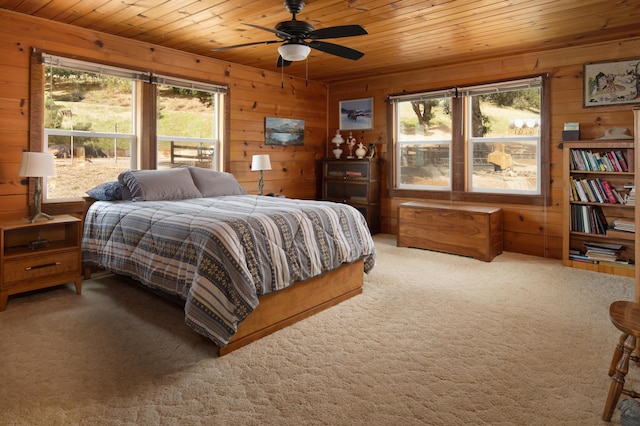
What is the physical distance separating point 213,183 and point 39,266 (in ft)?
5.60

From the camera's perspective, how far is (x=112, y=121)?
426 centimetres

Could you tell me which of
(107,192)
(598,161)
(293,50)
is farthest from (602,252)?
(107,192)

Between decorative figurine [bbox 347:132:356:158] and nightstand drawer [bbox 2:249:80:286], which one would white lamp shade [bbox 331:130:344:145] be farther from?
nightstand drawer [bbox 2:249:80:286]

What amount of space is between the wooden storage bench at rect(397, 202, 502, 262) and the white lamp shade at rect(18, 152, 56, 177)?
3.77 m

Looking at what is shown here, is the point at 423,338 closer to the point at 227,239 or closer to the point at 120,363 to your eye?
the point at 227,239

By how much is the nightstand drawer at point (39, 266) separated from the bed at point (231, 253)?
0.20 m

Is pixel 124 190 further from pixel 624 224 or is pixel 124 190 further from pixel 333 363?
pixel 624 224

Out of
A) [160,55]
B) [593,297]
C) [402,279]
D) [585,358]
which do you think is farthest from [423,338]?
[160,55]

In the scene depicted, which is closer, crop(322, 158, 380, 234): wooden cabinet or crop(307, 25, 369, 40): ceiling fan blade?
crop(307, 25, 369, 40): ceiling fan blade

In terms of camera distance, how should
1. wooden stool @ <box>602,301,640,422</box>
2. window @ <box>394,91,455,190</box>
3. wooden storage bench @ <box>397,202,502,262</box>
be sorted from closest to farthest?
wooden stool @ <box>602,301,640,422</box>
wooden storage bench @ <box>397,202,502,262</box>
window @ <box>394,91,455,190</box>

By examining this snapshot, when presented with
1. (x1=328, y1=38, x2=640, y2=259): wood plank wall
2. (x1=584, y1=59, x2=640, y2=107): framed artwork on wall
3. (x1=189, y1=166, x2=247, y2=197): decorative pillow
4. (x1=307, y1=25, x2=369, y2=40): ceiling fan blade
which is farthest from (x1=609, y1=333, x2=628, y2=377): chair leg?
(x1=189, y1=166, x2=247, y2=197): decorative pillow

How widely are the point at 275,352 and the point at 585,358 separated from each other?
5.73 ft

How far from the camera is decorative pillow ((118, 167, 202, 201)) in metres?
3.81

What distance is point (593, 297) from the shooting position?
3.39 metres
